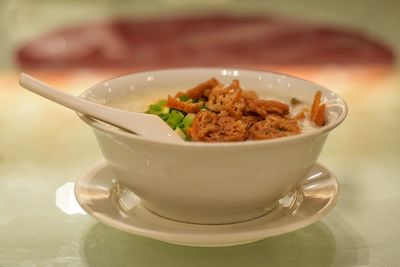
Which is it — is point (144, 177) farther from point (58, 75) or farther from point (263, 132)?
point (58, 75)

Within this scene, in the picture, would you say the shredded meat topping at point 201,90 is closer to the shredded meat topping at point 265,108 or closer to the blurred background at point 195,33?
the shredded meat topping at point 265,108

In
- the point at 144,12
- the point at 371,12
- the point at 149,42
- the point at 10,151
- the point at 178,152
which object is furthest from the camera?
the point at 144,12

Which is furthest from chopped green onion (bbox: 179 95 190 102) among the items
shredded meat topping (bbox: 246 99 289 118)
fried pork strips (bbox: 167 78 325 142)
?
shredded meat topping (bbox: 246 99 289 118)

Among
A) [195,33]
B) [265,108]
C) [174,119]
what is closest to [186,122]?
[174,119]

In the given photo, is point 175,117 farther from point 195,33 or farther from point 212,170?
point 195,33

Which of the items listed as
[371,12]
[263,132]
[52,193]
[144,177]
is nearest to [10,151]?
[52,193]
